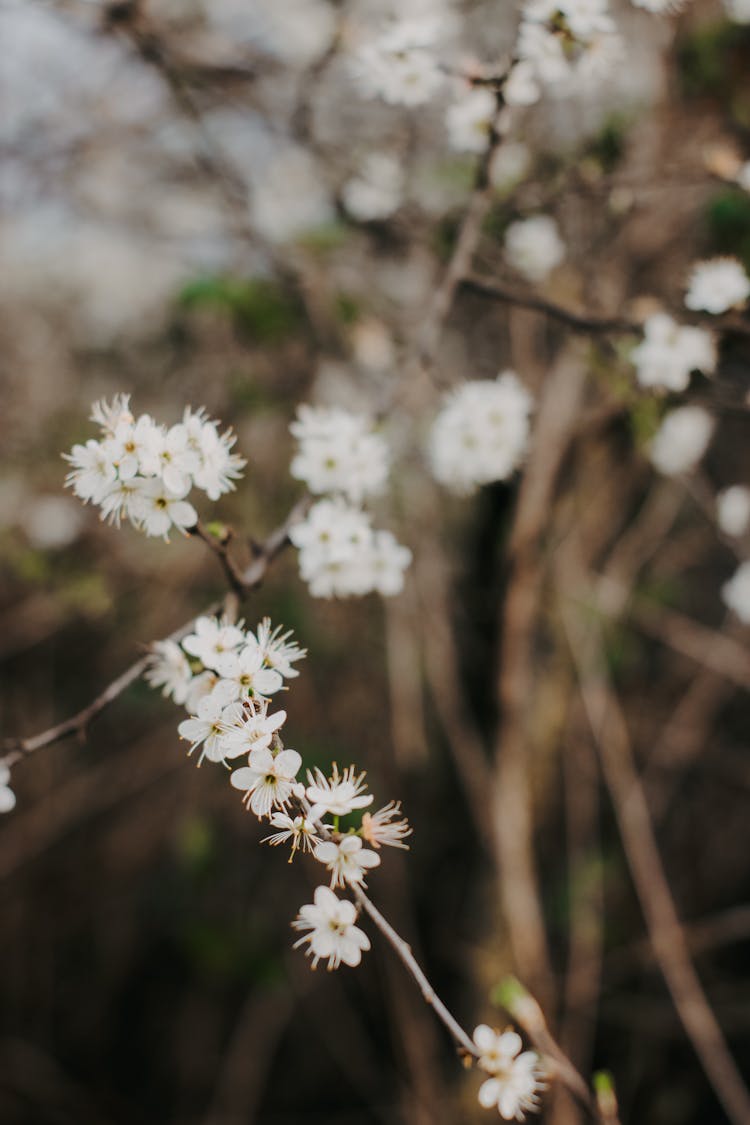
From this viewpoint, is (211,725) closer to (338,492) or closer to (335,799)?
(335,799)

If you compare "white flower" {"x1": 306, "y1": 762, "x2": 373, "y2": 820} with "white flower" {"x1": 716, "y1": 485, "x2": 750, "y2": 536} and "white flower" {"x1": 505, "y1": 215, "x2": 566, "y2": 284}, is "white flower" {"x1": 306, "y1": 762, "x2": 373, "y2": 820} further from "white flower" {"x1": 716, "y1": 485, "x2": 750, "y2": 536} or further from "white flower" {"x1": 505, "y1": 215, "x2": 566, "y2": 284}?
"white flower" {"x1": 505, "y1": 215, "x2": 566, "y2": 284}

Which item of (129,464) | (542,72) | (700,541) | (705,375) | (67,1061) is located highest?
(700,541)

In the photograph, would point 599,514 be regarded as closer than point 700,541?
Yes

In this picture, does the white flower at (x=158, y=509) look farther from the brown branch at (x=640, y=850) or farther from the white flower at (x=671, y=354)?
the brown branch at (x=640, y=850)

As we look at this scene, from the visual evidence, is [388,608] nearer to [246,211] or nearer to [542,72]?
[246,211]

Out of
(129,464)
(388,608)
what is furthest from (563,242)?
(129,464)

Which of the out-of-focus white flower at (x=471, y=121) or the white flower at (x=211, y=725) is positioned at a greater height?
the out-of-focus white flower at (x=471, y=121)

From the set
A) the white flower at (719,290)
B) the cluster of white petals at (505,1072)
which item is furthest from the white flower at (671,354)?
the cluster of white petals at (505,1072)

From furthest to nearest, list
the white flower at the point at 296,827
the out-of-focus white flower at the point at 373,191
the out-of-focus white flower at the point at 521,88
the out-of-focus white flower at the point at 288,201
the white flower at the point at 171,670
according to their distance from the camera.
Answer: the out-of-focus white flower at the point at 288,201 < the out-of-focus white flower at the point at 373,191 < the out-of-focus white flower at the point at 521,88 < the white flower at the point at 171,670 < the white flower at the point at 296,827
